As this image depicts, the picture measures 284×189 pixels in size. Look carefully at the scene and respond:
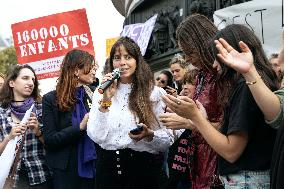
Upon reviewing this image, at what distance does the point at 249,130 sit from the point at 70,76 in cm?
241

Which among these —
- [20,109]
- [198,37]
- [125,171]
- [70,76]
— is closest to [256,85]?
[198,37]

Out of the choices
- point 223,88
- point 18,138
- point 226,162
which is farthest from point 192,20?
point 18,138

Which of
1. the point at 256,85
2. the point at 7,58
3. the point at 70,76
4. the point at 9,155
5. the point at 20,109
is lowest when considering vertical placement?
the point at 7,58

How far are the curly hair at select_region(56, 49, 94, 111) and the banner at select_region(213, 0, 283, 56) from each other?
→ 2.35 meters

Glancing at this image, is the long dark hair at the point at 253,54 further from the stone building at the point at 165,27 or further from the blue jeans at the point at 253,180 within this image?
the stone building at the point at 165,27

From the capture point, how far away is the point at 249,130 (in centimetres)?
278

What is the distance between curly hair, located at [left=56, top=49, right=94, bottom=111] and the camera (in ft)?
15.8

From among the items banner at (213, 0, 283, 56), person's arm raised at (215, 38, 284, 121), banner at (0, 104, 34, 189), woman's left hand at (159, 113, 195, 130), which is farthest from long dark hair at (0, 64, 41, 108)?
person's arm raised at (215, 38, 284, 121)

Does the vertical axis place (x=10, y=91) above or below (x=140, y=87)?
below

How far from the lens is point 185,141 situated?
3684 mm

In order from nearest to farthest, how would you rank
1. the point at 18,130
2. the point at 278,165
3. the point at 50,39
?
the point at 278,165 → the point at 18,130 → the point at 50,39

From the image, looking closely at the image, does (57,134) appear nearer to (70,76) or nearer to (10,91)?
(70,76)

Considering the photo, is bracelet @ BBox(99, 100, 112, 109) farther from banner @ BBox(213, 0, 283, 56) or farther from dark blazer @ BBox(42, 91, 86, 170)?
banner @ BBox(213, 0, 283, 56)

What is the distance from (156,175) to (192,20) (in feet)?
3.85
